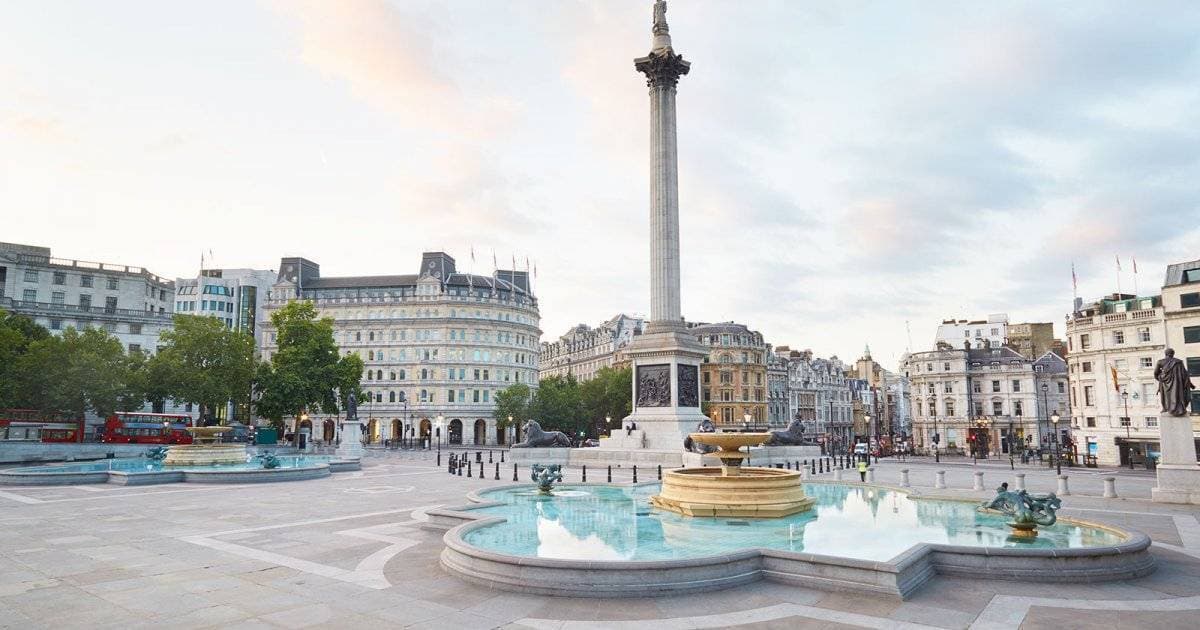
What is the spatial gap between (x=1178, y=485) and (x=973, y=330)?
95717mm

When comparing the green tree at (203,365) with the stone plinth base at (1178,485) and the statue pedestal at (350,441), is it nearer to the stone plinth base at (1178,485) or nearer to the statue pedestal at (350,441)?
the statue pedestal at (350,441)

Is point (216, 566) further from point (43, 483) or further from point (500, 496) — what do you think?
point (43, 483)

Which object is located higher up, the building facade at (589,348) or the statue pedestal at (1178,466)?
the building facade at (589,348)

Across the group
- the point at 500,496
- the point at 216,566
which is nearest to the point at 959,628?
the point at 216,566

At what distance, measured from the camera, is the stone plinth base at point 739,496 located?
57.0ft

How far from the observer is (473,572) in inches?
460

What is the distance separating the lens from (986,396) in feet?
292

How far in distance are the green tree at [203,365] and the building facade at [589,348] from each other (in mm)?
58393

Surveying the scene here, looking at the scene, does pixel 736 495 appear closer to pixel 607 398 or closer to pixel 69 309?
pixel 607 398

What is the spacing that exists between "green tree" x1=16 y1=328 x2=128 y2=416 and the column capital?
4951 centimetres

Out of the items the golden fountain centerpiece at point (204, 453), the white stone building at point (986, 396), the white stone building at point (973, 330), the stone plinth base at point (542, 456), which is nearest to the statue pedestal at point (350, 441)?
the golden fountain centerpiece at point (204, 453)

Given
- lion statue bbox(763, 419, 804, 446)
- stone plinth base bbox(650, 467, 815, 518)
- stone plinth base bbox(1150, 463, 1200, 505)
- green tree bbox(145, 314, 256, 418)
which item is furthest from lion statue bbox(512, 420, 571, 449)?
green tree bbox(145, 314, 256, 418)

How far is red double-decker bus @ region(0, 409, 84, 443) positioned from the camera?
5009 cm

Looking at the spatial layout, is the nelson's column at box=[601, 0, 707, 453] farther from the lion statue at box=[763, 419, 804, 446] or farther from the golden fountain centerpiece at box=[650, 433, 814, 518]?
the golden fountain centerpiece at box=[650, 433, 814, 518]
